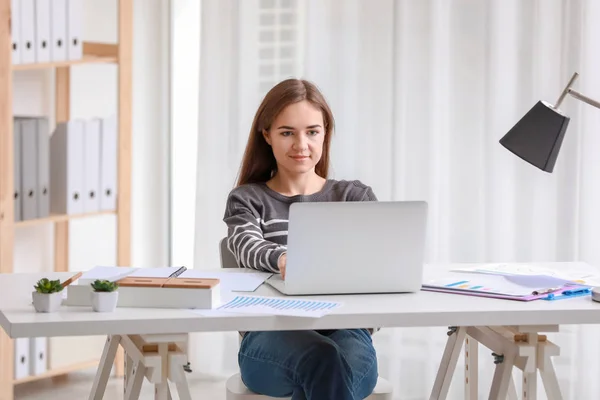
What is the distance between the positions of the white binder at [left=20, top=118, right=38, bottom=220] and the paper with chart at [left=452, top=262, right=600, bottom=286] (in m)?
1.65

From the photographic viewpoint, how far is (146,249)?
4016 millimetres

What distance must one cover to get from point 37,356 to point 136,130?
99 cm

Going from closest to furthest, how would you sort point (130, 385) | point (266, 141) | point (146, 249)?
point (130, 385), point (266, 141), point (146, 249)

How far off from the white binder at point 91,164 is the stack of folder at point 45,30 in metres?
0.26

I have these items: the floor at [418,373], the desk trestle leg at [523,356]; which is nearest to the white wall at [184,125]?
the floor at [418,373]

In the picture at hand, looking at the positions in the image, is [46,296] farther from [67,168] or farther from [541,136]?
[67,168]

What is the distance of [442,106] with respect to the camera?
3439 millimetres

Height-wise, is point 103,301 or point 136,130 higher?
point 136,130

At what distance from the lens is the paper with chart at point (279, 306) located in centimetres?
188

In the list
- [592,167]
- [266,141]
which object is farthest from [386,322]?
[592,167]

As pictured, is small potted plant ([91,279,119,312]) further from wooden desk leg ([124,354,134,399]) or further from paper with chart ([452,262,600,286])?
paper with chart ([452,262,600,286])

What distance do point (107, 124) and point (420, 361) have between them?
142 centimetres

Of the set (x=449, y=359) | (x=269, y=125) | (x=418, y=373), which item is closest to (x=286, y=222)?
(x=269, y=125)

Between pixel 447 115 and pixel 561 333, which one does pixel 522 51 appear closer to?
pixel 447 115
